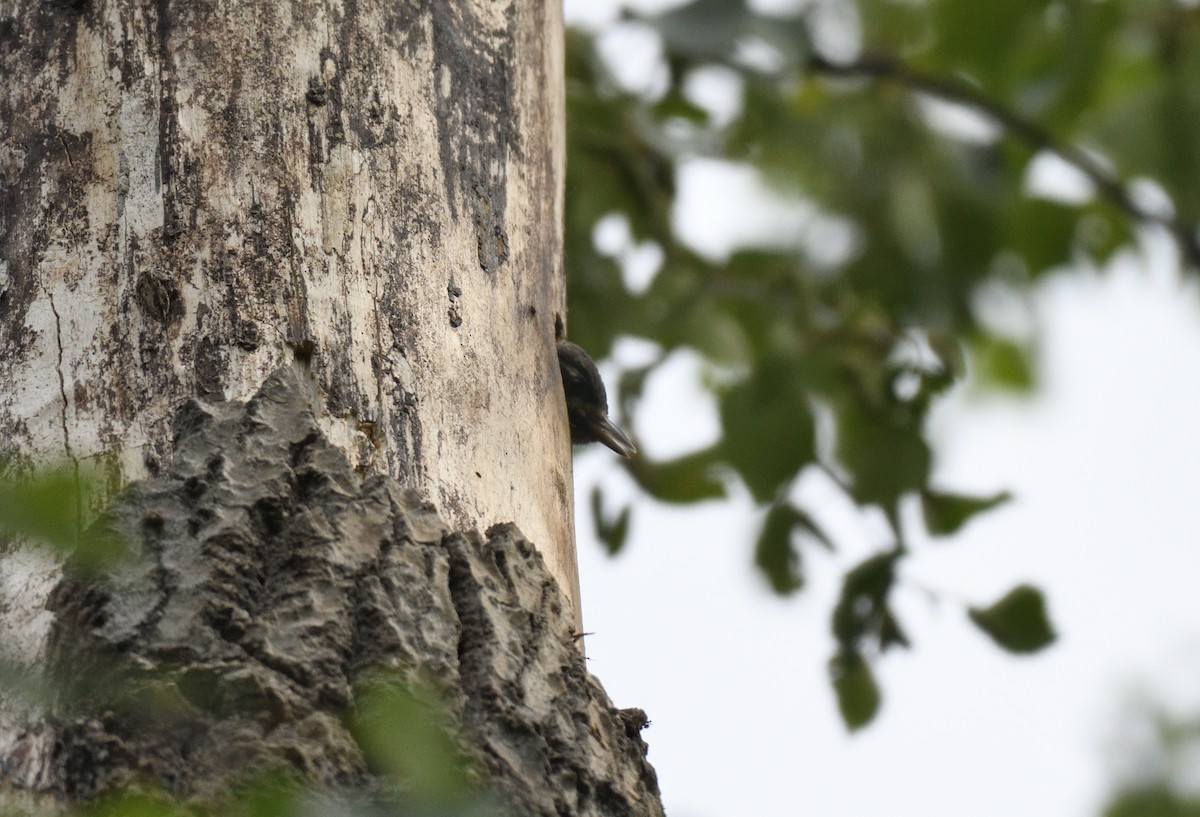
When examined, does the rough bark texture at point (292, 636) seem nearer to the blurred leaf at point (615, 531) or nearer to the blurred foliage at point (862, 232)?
the blurred foliage at point (862, 232)

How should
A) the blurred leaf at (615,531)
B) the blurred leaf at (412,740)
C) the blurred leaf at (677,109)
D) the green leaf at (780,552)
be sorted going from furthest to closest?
the blurred leaf at (677,109)
the blurred leaf at (615,531)
the green leaf at (780,552)
the blurred leaf at (412,740)

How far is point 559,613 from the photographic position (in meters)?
1.62

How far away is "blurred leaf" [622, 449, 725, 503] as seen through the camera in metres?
3.60

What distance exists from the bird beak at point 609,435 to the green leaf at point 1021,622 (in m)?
1.10

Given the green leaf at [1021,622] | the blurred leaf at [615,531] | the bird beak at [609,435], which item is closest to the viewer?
the bird beak at [609,435]

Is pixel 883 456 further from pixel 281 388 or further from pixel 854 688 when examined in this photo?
pixel 281 388

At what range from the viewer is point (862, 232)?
3900mm

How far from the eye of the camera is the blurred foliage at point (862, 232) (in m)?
3.26

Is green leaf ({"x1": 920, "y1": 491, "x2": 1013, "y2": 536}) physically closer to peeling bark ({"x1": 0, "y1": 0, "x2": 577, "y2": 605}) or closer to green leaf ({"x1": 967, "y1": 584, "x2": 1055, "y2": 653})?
green leaf ({"x1": 967, "y1": 584, "x2": 1055, "y2": 653})

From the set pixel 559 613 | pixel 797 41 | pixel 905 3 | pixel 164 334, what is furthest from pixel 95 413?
pixel 905 3

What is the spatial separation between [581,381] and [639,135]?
74.5 inches

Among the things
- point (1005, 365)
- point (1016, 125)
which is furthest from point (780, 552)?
point (1005, 365)

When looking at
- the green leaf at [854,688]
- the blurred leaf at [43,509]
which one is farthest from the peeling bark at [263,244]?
the green leaf at [854,688]

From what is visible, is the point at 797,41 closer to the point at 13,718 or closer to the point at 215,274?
the point at 215,274
